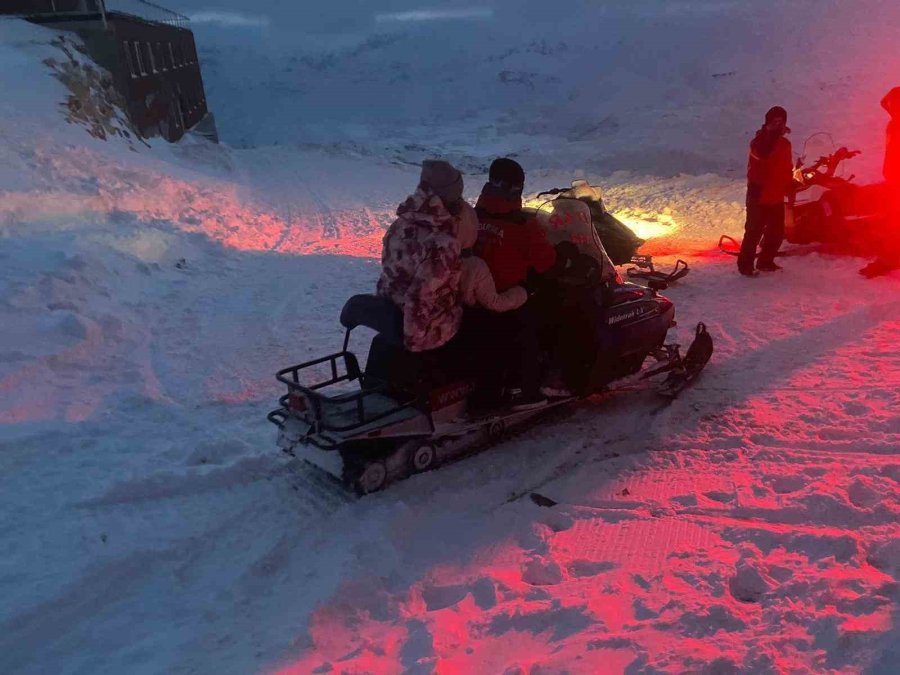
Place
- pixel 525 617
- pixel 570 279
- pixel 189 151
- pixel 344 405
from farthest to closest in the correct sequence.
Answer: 1. pixel 189 151
2. pixel 570 279
3. pixel 344 405
4. pixel 525 617

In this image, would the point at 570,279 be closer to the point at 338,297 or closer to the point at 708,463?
the point at 708,463

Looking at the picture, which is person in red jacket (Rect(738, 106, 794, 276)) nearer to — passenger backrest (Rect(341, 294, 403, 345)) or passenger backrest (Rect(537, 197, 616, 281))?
passenger backrest (Rect(537, 197, 616, 281))

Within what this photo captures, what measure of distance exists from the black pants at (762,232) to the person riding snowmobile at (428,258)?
4.99 m

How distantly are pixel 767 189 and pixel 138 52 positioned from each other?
66.7ft

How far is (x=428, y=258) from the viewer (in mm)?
3523

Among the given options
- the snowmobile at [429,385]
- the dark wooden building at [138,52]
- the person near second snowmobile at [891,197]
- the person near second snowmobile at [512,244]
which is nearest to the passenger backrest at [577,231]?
the snowmobile at [429,385]

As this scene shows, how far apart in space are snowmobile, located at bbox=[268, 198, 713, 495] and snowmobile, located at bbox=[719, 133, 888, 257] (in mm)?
4304

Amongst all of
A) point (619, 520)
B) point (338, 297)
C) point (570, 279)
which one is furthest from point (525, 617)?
point (338, 297)

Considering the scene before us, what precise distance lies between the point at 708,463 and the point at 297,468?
7.75 ft

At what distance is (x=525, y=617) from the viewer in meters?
2.67

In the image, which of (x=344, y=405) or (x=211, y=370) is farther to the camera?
(x=211, y=370)

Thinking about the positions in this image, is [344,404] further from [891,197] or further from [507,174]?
[891,197]

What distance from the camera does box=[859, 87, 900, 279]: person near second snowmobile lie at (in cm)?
694

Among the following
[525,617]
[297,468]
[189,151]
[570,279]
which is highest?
[189,151]
